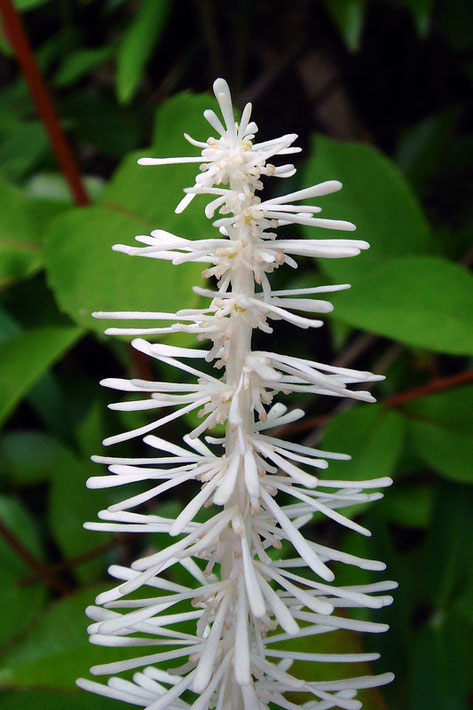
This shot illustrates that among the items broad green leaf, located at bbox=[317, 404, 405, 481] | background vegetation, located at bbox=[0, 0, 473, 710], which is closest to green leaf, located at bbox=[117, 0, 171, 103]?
background vegetation, located at bbox=[0, 0, 473, 710]

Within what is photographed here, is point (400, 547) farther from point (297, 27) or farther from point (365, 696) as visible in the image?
point (297, 27)

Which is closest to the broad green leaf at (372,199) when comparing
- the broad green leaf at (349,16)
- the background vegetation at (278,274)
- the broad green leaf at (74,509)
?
the background vegetation at (278,274)

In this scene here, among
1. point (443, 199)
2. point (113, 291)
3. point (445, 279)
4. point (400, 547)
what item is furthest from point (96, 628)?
point (443, 199)

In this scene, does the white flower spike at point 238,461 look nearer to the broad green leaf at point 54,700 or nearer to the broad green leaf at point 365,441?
the broad green leaf at point 54,700

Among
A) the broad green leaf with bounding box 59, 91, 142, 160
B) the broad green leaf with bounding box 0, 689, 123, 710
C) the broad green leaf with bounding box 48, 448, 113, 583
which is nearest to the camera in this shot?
the broad green leaf with bounding box 0, 689, 123, 710

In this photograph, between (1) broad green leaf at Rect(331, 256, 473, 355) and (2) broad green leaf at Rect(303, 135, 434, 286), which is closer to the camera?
(1) broad green leaf at Rect(331, 256, 473, 355)

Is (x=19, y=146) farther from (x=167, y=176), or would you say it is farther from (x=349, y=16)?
(x=349, y=16)

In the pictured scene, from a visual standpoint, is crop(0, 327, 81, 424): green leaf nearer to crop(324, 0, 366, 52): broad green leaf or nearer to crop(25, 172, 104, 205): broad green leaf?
crop(25, 172, 104, 205): broad green leaf
